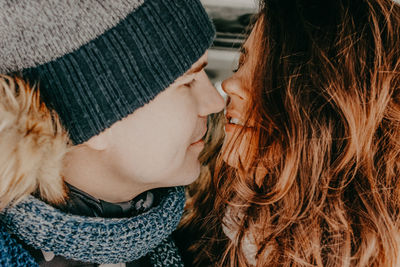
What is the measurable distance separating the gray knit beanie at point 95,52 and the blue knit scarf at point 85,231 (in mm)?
192

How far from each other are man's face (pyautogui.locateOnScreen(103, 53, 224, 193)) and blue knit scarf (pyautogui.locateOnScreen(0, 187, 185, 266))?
121 millimetres

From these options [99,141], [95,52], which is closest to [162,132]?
[99,141]

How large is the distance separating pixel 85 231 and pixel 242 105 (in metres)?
0.61

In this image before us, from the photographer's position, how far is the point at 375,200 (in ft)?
3.29

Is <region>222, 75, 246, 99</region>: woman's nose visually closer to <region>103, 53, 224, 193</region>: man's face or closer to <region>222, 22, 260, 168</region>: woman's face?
<region>222, 22, 260, 168</region>: woman's face

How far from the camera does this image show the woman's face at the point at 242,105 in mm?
1117

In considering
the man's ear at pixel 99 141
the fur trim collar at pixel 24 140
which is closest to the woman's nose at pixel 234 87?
the man's ear at pixel 99 141

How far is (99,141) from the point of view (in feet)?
3.00

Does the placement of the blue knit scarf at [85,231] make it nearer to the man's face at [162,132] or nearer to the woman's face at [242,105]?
the man's face at [162,132]

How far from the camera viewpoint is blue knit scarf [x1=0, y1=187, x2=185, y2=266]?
0.82 meters

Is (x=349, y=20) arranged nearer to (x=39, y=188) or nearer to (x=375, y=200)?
(x=375, y=200)

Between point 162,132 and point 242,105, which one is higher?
point 162,132

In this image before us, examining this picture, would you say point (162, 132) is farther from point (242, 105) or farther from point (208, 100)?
point (242, 105)

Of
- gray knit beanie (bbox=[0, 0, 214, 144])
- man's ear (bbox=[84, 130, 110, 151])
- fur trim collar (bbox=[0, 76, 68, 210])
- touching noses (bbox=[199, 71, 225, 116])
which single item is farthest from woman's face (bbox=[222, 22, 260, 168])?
fur trim collar (bbox=[0, 76, 68, 210])
